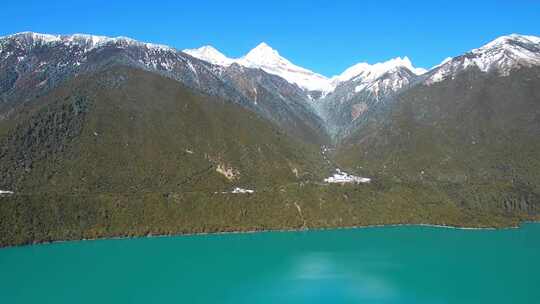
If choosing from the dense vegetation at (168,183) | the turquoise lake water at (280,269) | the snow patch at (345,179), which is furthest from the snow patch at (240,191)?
the snow patch at (345,179)

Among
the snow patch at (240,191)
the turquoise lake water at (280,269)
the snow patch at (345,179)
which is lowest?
the turquoise lake water at (280,269)

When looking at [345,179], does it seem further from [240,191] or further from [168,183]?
[168,183]

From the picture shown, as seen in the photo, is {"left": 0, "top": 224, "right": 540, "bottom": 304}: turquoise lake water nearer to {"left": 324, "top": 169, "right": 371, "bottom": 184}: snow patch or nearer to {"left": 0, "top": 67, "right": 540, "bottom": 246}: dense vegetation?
{"left": 0, "top": 67, "right": 540, "bottom": 246}: dense vegetation

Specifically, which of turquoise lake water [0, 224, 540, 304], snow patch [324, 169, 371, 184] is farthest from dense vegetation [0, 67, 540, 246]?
turquoise lake water [0, 224, 540, 304]

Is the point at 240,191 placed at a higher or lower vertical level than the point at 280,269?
higher

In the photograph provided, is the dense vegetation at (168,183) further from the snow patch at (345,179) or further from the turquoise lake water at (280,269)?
the turquoise lake water at (280,269)

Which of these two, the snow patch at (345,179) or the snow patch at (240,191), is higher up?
the snow patch at (345,179)

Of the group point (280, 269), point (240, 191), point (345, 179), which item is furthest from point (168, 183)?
point (280, 269)

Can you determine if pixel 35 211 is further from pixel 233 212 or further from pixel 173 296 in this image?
pixel 173 296

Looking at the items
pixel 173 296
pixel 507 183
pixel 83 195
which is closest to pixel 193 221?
pixel 83 195
